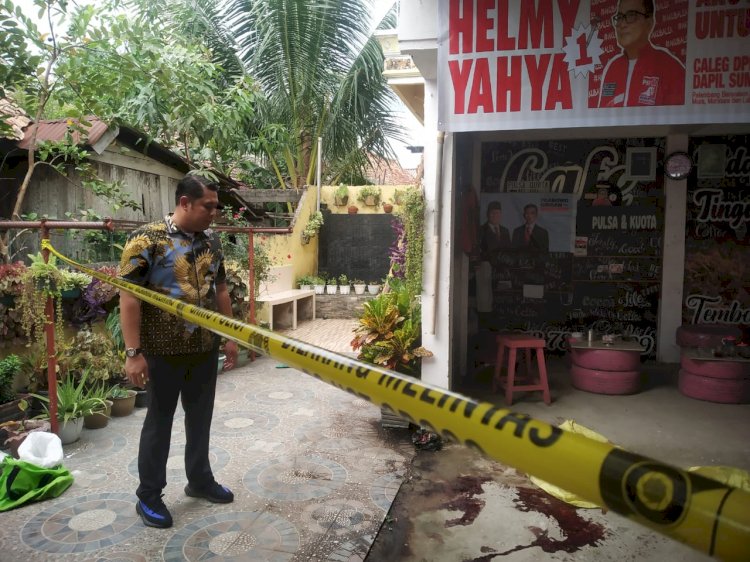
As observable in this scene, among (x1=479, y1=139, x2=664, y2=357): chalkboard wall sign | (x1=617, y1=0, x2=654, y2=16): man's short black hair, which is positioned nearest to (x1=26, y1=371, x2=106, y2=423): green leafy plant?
(x1=479, y1=139, x2=664, y2=357): chalkboard wall sign

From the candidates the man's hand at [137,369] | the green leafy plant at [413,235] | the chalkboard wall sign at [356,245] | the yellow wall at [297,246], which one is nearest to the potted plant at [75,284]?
the man's hand at [137,369]

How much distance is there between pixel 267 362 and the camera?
7.16 m

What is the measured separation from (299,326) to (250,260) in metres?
3.35

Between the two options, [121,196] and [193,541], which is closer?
[193,541]

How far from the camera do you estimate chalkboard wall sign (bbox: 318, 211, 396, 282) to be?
12.0 m

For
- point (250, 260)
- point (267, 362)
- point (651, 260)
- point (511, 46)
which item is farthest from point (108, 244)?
point (651, 260)

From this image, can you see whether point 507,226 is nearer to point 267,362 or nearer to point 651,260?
point 651,260

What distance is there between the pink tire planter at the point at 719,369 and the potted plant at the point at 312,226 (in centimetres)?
789

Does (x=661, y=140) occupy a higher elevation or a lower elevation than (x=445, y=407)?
higher

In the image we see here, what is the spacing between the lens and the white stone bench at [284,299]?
362 inches

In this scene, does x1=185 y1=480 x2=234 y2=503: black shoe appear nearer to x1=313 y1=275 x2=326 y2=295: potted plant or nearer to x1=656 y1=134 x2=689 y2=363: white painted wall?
x1=656 y1=134 x2=689 y2=363: white painted wall

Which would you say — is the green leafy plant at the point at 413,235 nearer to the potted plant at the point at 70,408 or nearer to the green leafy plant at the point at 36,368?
the potted plant at the point at 70,408

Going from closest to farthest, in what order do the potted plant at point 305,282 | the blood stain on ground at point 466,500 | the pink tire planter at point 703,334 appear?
the blood stain on ground at point 466,500, the pink tire planter at point 703,334, the potted plant at point 305,282

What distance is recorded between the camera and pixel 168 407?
299cm
